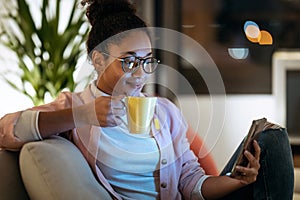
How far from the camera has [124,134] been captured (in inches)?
68.9

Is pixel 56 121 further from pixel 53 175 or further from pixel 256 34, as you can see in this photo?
pixel 256 34

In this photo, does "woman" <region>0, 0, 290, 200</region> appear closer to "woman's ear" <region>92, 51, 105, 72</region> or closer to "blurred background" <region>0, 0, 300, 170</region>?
"woman's ear" <region>92, 51, 105, 72</region>

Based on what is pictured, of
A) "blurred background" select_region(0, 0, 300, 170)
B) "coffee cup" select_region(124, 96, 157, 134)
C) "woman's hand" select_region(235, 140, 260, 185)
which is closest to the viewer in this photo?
"coffee cup" select_region(124, 96, 157, 134)

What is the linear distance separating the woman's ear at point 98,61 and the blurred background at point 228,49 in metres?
1.82

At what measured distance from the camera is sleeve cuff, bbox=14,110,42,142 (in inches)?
63.4

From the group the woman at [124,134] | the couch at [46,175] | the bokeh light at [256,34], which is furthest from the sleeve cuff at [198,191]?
the bokeh light at [256,34]

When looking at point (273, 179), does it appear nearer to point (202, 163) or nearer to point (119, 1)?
point (202, 163)

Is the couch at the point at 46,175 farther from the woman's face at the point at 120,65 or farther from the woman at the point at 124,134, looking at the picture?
the woman's face at the point at 120,65

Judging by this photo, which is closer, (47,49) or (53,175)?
(53,175)

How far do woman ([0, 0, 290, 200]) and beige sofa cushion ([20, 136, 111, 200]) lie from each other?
0.06 metres

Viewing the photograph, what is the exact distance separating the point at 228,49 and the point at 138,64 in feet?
7.31

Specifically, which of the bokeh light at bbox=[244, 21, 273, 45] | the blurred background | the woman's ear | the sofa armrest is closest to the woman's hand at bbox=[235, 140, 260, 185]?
the woman's ear

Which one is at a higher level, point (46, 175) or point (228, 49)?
point (228, 49)

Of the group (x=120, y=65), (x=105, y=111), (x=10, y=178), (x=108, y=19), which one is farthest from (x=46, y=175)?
(x=108, y=19)
